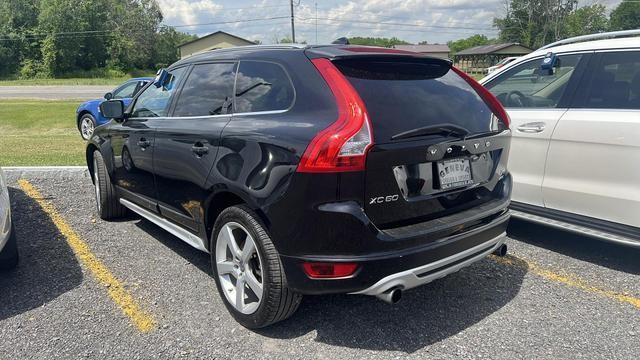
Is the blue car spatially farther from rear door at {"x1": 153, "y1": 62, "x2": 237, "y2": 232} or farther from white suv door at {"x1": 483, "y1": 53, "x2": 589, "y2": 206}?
white suv door at {"x1": 483, "y1": 53, "x2": 589, "y2": 206}

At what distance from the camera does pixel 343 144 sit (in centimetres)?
249

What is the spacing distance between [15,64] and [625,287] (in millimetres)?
68206

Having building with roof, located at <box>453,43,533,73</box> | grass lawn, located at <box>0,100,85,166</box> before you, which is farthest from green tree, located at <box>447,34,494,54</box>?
grass lawn, located at <box>0,100,85,166</box>

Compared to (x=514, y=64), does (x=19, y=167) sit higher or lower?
lower

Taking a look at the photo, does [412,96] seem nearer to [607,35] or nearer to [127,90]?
[607,35]

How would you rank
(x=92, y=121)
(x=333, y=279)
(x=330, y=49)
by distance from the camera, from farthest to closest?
(x=92, y=121), (x=330, y=49), (x=333, y=279)

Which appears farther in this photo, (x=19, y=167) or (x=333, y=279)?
(x=19, y=167)

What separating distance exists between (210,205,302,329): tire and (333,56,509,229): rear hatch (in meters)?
0.66

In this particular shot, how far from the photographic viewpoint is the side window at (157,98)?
4.05 meters

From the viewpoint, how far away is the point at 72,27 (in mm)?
60812

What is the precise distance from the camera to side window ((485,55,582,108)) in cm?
434

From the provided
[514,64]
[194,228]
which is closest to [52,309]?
[194,228]

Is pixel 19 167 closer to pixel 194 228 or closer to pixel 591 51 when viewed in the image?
pixel 194 228

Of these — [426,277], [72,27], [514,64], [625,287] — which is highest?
[72,27]
